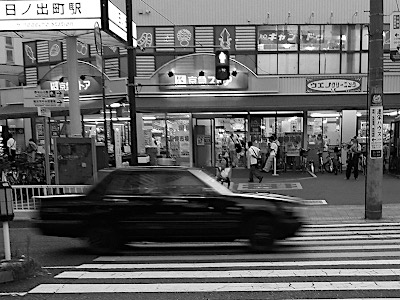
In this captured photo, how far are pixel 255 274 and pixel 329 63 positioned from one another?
1677 centimetres

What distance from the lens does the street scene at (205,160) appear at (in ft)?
17.6

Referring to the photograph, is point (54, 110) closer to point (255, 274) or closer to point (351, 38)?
point (255, 274)

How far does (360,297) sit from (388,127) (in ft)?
54.9

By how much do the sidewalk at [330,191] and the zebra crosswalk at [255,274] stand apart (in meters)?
1.79

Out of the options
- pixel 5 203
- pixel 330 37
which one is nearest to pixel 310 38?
pixel 330 37

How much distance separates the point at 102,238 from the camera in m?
6.45

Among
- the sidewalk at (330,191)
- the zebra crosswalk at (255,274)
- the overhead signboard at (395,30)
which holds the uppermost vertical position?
the overhead signboard at (395,30)

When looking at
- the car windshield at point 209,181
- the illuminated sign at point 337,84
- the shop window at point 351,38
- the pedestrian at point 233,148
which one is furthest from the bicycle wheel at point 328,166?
the car windshield at point 209,181

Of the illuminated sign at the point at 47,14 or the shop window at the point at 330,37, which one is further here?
the shop window at the point at 330,37

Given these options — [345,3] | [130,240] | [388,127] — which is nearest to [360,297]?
[130,240]

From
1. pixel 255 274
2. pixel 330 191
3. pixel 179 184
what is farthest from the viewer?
pixel 330 191

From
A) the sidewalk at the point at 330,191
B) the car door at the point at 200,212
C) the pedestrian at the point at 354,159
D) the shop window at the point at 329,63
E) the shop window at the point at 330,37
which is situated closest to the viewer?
the car door at the point at 200,212

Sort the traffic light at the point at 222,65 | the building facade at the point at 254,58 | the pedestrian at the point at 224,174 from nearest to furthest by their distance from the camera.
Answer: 1. the traffic light at the point at 222,65
2. the pedestrian at the point at 224,174
3. the building facade at the point at 254,58

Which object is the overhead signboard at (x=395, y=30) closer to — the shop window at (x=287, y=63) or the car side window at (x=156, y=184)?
the car side window at (x=156, y=184)
